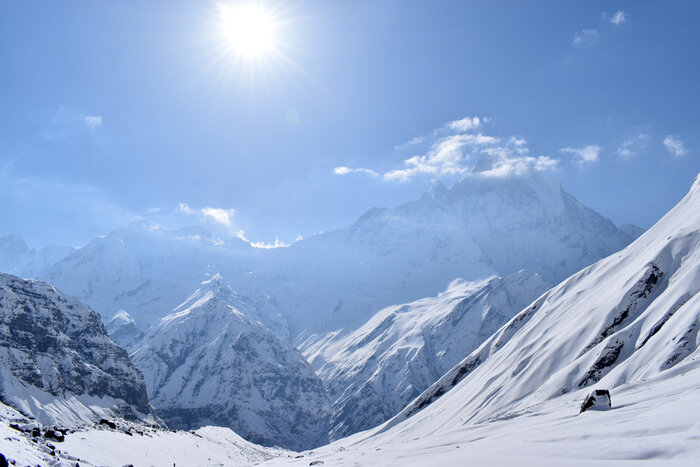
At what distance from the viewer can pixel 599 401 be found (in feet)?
136

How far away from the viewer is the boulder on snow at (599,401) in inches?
1601

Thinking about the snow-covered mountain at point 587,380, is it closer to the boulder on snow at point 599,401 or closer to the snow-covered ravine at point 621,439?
the snow-covered ravine at point 621,439

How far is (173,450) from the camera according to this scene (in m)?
99.9

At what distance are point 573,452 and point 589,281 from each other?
11636cm

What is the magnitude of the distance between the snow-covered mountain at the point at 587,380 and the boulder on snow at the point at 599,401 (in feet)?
6.29

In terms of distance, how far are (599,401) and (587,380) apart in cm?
3905

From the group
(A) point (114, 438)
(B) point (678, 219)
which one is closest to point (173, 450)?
(A) point (114, 438)

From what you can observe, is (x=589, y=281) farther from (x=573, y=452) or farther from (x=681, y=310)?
(x=573, y=452)

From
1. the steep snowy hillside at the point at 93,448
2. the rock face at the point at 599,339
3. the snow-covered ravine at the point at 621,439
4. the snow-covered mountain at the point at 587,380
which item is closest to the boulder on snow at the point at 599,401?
the snow-covered ravine at the point at 621,439

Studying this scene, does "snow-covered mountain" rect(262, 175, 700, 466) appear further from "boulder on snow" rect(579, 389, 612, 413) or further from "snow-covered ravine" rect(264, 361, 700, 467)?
"boulder on snow" rect(579, 389, 612, 413)

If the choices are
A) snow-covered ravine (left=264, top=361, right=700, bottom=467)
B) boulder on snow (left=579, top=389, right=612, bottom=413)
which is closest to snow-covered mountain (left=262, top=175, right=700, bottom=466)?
snow-covered ravine (left=264, top=361, right=700, bottom=467)

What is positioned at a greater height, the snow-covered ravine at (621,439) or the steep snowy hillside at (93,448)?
the steep snowy hillside at (93,448)

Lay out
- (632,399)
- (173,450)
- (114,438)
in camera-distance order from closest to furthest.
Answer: (632,399) < (114,438) < (173,450)

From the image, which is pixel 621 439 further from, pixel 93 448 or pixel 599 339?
pixel 93 448
